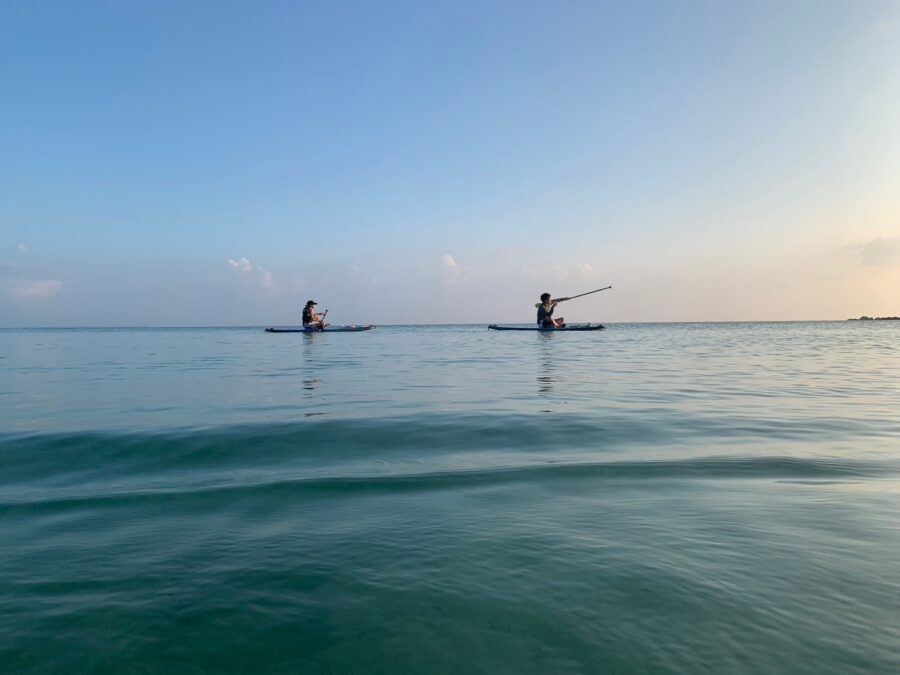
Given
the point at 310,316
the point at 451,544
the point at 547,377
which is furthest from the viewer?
the point at 310,316

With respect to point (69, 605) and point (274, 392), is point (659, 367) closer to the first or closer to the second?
point (274, 392)

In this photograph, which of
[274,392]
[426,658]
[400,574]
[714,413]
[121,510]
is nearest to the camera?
[426,658]

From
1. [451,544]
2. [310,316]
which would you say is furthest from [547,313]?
[451,544]

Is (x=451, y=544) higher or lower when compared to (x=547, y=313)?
lower

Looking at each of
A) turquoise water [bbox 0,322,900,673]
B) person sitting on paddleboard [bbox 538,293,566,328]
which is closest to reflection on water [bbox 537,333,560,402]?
turquoise water [bbox 0,322,900,673]

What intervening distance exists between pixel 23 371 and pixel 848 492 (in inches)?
815

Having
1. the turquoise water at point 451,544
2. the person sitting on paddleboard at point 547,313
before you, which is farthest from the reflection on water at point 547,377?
the person sitting on paddleboard at point 547,313

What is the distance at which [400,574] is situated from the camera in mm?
3244

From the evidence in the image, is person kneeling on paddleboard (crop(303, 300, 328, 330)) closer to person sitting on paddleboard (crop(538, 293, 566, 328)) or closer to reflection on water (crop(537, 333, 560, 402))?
person sitting on paddleboard (crop(538, 293, 566, 328))

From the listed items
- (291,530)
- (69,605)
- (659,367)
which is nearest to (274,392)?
(291,530)

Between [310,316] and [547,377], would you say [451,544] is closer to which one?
[547,377]

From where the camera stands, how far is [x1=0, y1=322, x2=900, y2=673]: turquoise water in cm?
253

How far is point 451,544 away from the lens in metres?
3.68

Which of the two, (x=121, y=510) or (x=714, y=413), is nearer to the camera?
(x=121, y=510)
